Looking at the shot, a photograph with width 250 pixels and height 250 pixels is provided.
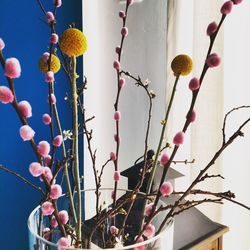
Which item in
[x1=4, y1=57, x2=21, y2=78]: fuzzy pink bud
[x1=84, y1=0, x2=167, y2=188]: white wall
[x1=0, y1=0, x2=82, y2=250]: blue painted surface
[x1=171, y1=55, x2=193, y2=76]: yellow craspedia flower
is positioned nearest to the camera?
[x1=4, y1=57, x2=21, y2=78]: fuzzy pink bud

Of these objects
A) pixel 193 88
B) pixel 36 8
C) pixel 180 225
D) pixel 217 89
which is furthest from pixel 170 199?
pixel 36 8

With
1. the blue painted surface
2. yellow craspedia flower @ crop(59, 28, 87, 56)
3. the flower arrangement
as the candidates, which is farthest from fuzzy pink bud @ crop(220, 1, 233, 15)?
the blue painted surface

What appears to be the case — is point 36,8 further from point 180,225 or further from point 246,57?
point 180,225

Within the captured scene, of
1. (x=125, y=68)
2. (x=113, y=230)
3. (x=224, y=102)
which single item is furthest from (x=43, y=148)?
(x=125, y=68)

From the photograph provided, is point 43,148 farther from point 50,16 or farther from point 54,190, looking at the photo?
point 50,16

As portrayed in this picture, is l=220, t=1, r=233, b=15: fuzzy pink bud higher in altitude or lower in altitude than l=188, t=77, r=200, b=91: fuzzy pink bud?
higher

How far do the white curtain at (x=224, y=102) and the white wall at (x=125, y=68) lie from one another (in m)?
0.34

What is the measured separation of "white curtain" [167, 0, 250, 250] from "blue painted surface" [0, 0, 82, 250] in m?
0.49

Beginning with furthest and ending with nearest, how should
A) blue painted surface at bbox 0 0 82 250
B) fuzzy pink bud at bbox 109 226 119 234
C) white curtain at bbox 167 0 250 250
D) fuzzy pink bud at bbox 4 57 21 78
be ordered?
blue painted surface at bbox 0 0 82 250 → white curtain at bbox 167 0 250 250 → fuzzy pink bud at bbox 109 226 119 234 → fuzzy pink bud at bbox 4 57 21 78

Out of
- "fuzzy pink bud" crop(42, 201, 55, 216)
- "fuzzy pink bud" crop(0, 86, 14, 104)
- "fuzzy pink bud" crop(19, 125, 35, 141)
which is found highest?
"fuzzy pink bud" crop(0, 86, 14, 104)

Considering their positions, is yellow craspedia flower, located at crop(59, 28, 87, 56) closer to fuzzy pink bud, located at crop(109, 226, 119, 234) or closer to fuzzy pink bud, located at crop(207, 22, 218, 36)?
fuzzy pink bud, located at crop(207, 22, 218, 36)

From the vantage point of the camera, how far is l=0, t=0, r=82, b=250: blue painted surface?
1.43m

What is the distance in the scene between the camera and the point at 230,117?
4.04ft

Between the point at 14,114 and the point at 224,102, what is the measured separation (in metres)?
0.69
